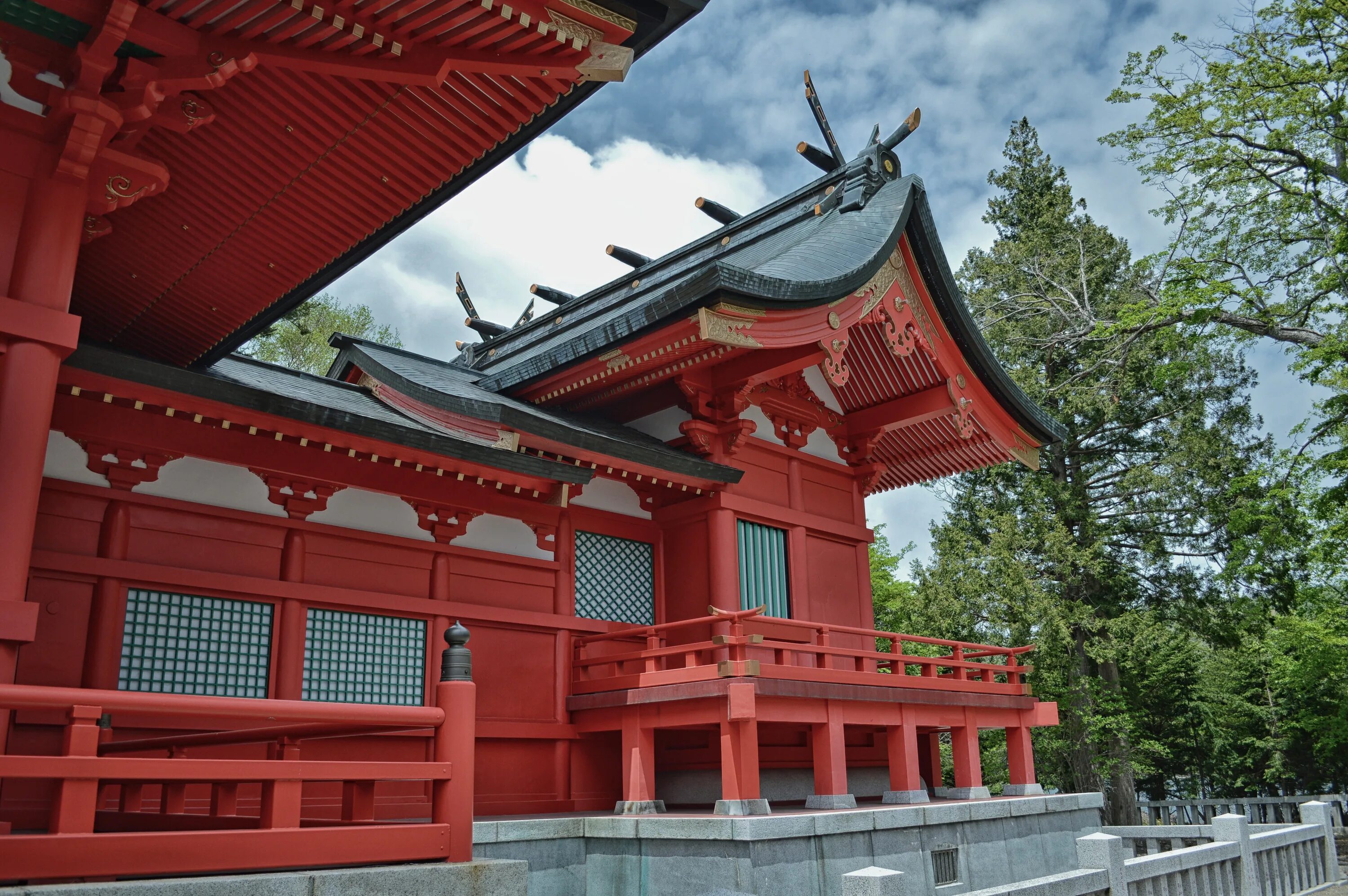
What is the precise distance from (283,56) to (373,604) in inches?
199

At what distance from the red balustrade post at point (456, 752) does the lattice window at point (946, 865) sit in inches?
264

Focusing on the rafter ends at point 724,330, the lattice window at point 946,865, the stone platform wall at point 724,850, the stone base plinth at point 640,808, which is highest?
the rafter ends at point 724,330

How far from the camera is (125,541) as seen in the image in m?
7.86

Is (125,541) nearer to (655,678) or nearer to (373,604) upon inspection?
(373,604)

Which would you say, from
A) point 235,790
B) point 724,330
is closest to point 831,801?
point 724,330

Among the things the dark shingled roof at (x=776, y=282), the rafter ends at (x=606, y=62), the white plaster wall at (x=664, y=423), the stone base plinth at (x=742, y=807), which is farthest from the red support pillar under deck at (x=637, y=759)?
the rafter ends at (x=606, y=62)

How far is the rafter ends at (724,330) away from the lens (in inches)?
403

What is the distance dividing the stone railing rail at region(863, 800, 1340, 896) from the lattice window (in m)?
1.21

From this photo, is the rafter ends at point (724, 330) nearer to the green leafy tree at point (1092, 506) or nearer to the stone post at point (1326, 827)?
the stone post at point (1326, 827)

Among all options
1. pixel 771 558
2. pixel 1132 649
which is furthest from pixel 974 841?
pixel 1132 649

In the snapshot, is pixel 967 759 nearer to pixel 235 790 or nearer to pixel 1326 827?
pixel 1326 827

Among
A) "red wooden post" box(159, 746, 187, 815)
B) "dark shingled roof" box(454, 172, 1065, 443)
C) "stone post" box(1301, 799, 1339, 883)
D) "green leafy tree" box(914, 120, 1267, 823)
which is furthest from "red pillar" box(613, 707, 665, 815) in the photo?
"green leafy tree" box(914, 120, 1267, 823)

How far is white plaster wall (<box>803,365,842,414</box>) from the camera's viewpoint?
44.6ft

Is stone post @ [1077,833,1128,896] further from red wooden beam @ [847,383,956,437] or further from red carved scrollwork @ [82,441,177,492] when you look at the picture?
red wooden beam @ [847,383,956,437]
